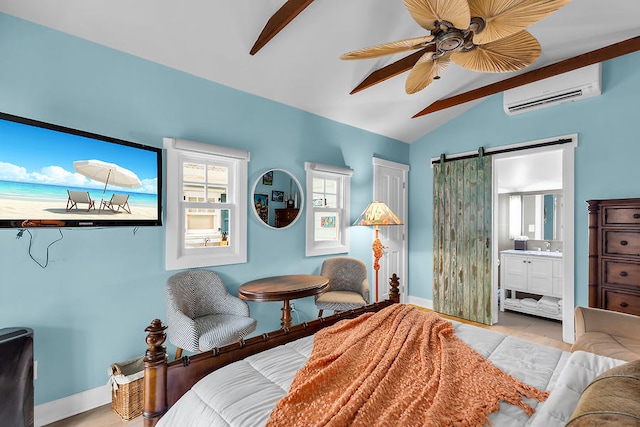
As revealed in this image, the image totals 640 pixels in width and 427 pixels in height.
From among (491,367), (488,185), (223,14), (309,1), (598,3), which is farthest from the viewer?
(488,185)

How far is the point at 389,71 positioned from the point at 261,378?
281 cm

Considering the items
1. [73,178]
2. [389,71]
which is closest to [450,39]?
[389,71]

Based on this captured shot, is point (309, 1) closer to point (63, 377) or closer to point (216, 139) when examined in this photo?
point (216, 139)

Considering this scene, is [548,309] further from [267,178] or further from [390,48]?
[390,48]


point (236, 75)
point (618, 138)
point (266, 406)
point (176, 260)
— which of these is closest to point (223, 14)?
point (236, 75)

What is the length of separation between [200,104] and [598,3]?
130 inches

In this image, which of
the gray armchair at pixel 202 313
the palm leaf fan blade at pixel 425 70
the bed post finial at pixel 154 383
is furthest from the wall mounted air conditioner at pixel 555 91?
the bed post finial at pixel 154 383

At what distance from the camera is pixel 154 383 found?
4.27 feet

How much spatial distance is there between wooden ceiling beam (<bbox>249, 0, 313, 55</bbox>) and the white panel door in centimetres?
230

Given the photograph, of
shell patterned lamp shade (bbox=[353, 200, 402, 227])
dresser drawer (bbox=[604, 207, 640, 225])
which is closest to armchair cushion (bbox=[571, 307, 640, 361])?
dresser drawer (bbox=[604, 207, 640, 225])

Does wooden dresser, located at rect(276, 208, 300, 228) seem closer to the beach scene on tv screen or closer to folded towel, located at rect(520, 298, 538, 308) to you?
the beach scene on tv screen

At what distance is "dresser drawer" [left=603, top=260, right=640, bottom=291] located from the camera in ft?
8.76

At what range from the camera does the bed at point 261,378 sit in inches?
43.5

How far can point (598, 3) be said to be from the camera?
2.38 meters
